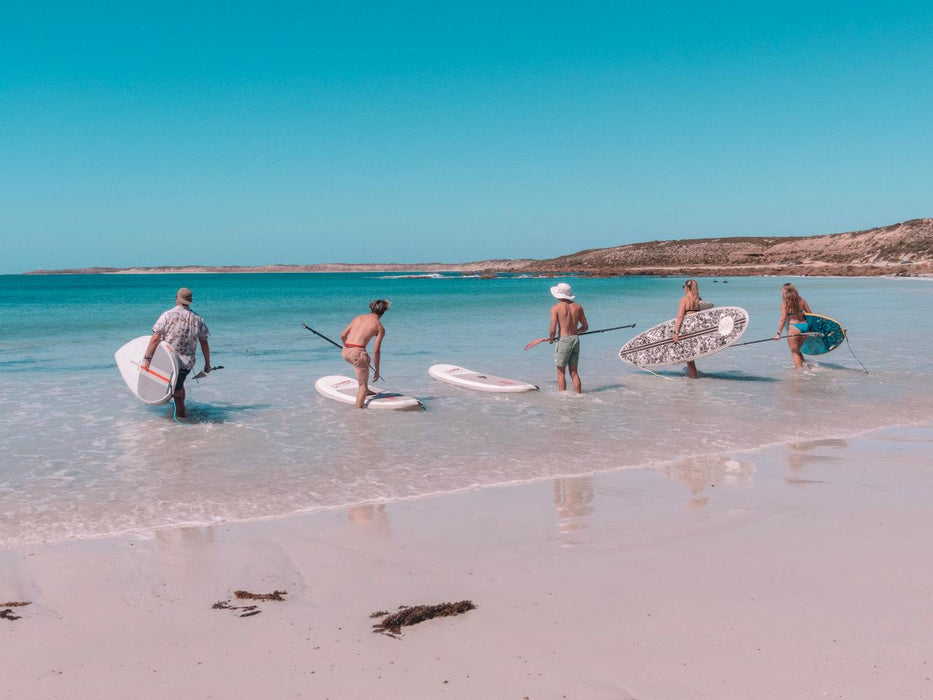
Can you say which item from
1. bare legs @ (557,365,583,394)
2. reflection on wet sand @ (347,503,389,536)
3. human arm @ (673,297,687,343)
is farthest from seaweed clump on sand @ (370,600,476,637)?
human arm @ (673,297,687,343)

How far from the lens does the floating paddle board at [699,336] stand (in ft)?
41.5

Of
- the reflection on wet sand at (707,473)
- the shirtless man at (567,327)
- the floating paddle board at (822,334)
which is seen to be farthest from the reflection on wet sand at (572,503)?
the floating paddle board at (822,334)

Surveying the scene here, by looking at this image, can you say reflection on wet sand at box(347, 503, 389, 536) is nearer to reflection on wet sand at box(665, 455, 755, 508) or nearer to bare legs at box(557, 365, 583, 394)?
reflection on wet sand at box(665, 455, 755, 508)

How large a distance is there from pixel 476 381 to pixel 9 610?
8299 millimetres

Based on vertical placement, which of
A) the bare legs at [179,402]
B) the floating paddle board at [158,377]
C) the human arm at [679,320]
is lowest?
the bare legs at [179,402]

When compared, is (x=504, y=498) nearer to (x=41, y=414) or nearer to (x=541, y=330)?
(x=41, y=414)

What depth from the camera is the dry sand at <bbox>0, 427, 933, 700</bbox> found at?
3.17m

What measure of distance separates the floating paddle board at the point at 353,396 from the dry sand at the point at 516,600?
3.90 m

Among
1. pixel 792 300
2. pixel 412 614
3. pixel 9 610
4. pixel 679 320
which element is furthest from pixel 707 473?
pixel 792 300

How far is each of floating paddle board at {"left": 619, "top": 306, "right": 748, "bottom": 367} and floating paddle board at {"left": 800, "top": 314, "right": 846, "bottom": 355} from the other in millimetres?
1695

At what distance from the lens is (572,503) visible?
5.85 m

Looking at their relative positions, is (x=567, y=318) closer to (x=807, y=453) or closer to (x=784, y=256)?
(x=807, y=453)

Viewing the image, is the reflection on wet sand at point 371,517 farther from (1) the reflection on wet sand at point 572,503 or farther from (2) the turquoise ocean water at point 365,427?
(1) the reflection on wet sand at point 572,503

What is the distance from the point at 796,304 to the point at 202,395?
9838mm
